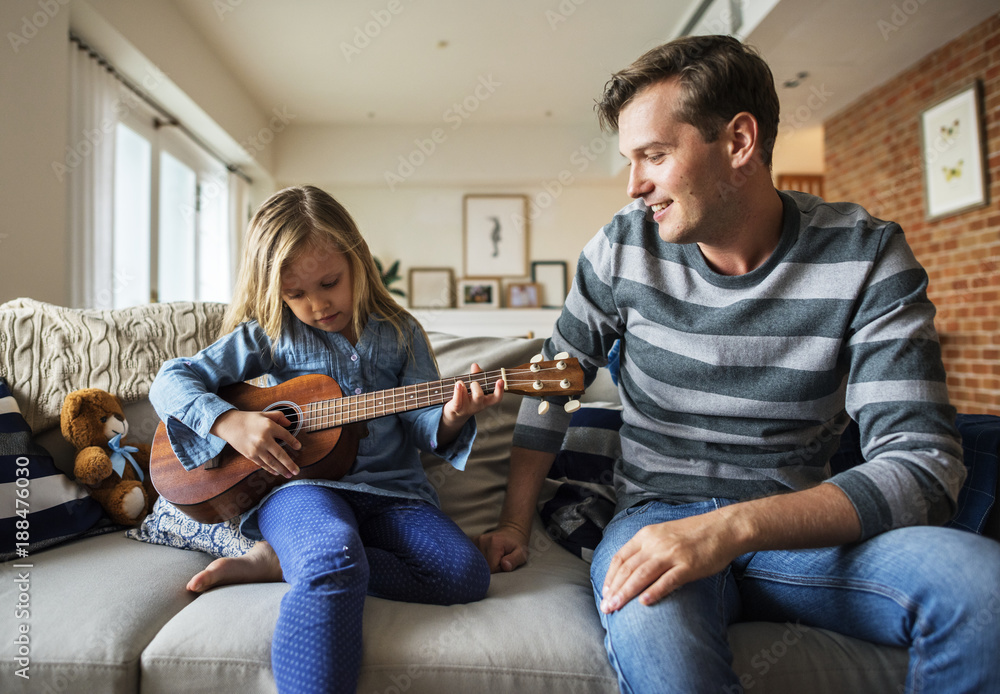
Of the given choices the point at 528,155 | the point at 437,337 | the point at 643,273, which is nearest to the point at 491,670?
the point at 643,273

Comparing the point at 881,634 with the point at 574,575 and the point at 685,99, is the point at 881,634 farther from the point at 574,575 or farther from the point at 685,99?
the point at 685,99

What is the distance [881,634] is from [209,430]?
108 cm

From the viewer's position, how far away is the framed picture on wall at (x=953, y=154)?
3527 mm

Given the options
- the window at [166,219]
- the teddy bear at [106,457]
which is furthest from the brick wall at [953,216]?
the window at [166,219]

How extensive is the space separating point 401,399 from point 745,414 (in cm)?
59

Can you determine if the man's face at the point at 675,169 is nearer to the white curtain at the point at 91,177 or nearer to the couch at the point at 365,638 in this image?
the couch at the point at 365,638

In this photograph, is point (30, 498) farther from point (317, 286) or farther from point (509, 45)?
point (509, 45)

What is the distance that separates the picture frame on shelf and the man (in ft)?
17.9

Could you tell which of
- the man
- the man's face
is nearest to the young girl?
the man

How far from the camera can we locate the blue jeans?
73 cm

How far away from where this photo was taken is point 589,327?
1.24 meters

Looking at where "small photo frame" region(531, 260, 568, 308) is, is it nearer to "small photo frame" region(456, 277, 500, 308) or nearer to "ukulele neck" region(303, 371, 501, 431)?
"small photo frame" region(456, 277, 500, 308)

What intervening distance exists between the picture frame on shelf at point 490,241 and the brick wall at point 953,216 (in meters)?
3.14

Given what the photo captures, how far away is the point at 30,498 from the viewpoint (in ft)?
3.97
